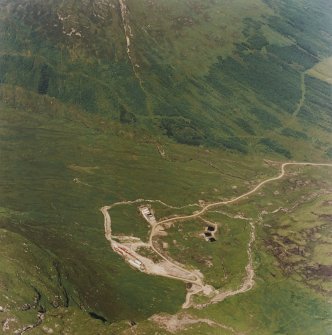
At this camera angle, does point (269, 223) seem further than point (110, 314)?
Yes

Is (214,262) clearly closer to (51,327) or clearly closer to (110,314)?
(110,314)

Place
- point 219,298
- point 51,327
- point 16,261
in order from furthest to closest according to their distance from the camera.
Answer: point 219,298
point 16,261
point 51,327

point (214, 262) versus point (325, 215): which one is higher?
point (325, 215)

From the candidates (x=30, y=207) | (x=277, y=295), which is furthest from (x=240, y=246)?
(x=30, y=207)

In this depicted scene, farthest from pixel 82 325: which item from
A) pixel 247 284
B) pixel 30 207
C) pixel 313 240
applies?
pixel 313 240

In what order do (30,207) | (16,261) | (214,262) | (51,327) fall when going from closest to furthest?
1. (51,327)
2. (16,261)
3. (214,262)
4. (30,207)

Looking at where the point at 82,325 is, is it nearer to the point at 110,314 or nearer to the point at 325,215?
the point at 110,314

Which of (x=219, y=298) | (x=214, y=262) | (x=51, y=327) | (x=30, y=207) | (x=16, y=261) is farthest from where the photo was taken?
(x=30, y=207)

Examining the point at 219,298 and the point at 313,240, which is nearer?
the point at 219,298

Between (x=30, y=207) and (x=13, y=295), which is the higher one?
(x=13, y=295)
